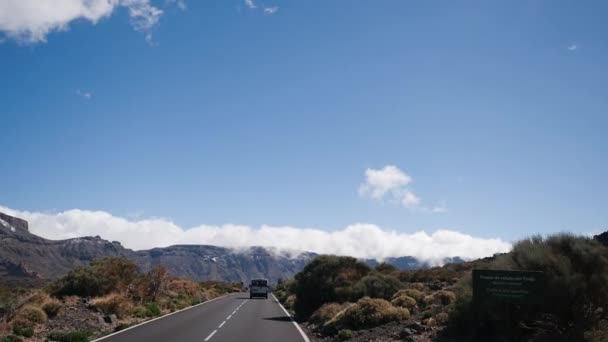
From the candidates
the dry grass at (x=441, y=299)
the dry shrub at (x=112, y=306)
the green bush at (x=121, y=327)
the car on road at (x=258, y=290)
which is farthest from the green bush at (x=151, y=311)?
the car on road at (x=258, y=290)

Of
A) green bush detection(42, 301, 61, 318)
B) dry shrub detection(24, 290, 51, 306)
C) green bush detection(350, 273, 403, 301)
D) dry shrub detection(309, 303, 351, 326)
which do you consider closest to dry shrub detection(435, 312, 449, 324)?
dry shrub detection(309, 303, 351, 326)

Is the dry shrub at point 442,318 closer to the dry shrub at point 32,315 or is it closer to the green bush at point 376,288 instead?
the green bush at point 376,288

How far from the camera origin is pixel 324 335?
1988 centimetres

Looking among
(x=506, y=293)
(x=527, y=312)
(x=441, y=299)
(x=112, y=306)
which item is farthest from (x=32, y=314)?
(x=527, y=312)

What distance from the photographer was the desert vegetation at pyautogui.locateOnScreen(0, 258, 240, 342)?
704 inches

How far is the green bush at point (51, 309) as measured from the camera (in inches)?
837

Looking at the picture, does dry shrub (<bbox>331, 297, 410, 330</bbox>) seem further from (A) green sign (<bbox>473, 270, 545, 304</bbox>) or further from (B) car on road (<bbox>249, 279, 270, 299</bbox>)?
(B) car on road (<bbox>249, 279, 270, 299</bbox>)

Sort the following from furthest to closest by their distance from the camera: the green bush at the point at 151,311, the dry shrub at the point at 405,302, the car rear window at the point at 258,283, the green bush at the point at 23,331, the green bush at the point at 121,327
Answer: the car rear window at the point at 258,283 → the green bush at the point at 151,311 → the dry shrub at the point at 405,302 → the green bush at the point at 121,327 → the green bush at the point at 23,331

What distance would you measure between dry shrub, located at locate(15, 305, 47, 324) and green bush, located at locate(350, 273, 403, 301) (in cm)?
1440

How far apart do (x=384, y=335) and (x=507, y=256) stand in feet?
15.8

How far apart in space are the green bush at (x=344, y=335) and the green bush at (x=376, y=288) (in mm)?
8875

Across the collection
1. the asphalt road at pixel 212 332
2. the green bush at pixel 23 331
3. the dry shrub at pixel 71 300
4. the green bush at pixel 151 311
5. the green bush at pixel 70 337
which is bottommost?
the asphalt road at pixel 212 332

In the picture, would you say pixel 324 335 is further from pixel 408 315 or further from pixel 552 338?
pixel 552 338

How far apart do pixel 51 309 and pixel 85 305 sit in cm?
393
